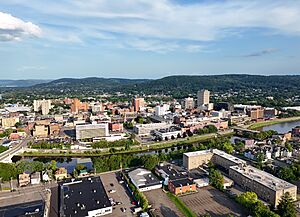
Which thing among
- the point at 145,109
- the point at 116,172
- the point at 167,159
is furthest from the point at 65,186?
the point at 145,109

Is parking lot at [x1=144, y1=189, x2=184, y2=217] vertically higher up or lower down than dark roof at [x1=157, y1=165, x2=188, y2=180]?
lower down

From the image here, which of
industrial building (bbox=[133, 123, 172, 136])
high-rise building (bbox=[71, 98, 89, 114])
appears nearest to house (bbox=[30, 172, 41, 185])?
industrial building (bbox=[133, 123, 172, 136])

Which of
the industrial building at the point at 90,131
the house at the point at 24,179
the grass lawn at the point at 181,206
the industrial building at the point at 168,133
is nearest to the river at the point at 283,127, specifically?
the industrial building at the point at 168,133

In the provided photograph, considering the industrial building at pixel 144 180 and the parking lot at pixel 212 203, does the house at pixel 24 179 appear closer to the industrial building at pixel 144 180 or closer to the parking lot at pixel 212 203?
the industrial building at pixel 144 180

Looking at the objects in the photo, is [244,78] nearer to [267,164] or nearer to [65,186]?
[267,164]

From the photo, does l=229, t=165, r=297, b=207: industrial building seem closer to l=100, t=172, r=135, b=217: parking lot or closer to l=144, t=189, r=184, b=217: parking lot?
l=144, t=189, r=184, b=217: parking lot

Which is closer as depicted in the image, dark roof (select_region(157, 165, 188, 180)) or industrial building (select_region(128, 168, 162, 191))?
industrial building (select_region(128, 168, 162, 191))
